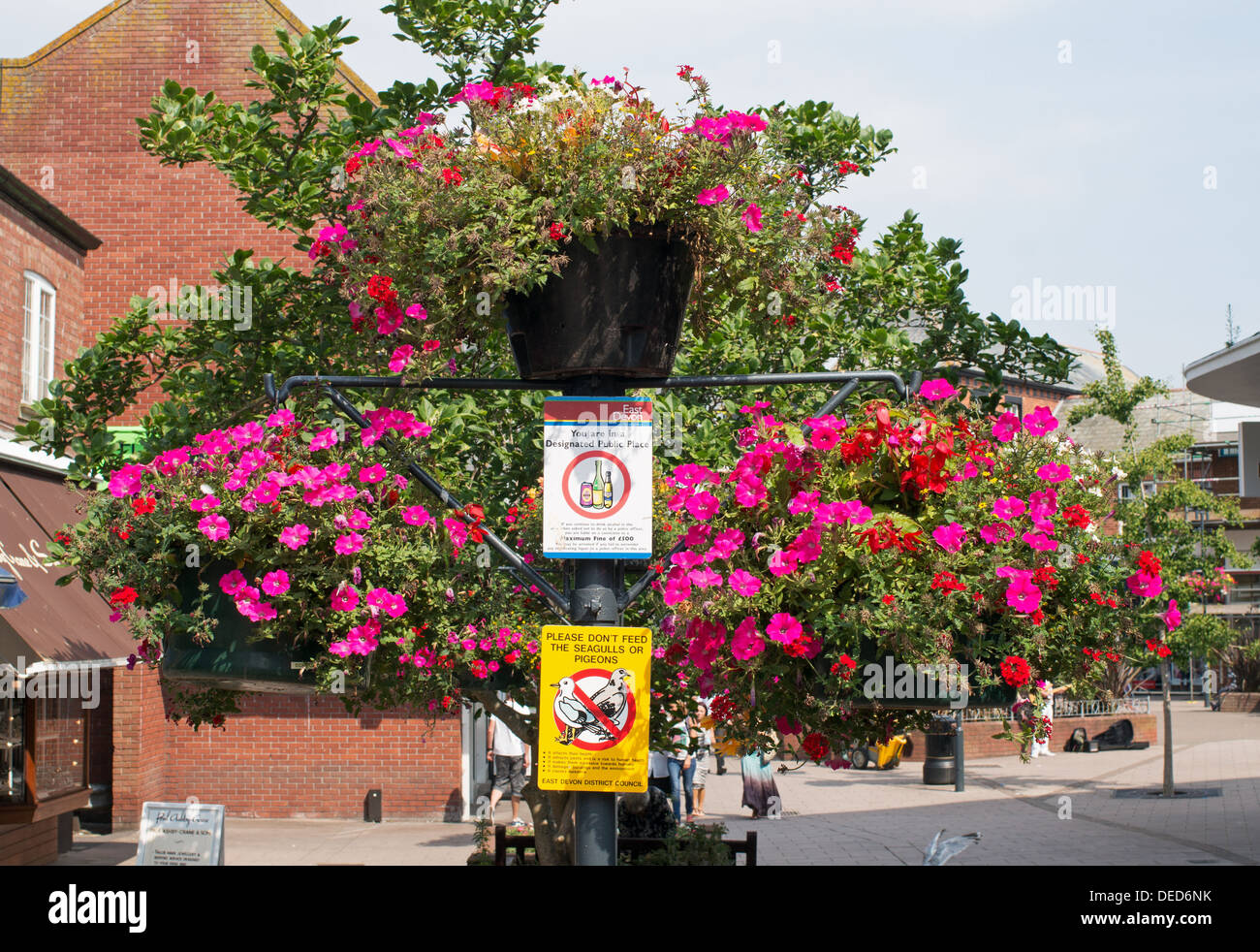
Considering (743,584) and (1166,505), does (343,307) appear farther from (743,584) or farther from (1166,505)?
(1166,505)

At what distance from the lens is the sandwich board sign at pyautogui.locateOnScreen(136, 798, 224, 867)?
8336 mm

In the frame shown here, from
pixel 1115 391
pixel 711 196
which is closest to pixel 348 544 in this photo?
pixel 711 196

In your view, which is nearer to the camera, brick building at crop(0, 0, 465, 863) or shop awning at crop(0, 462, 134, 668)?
shop awning at crop(0, 462, 134, 668)

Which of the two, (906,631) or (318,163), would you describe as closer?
(906,631)

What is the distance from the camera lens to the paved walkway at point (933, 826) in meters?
13.5

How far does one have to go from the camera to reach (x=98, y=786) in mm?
16594

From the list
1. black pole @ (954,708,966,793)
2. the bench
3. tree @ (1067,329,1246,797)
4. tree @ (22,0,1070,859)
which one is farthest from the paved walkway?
tree @ (22,0,1070,859)

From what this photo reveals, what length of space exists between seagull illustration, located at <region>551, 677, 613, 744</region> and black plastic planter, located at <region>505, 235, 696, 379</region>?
927 mm

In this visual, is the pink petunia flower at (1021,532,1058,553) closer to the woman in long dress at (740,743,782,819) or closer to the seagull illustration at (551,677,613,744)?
the seagull illustration at (551,677,613,744)

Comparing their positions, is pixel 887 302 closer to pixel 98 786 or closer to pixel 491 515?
pixel 491 515

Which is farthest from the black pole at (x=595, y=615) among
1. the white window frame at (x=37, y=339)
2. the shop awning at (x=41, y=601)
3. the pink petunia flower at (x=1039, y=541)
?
the white window frame at (x=37, y=339)
